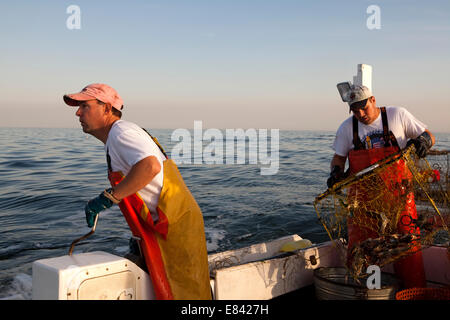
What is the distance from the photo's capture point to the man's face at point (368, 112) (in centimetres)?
394

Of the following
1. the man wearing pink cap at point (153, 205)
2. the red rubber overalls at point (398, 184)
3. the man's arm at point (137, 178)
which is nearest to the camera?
the man's arm at point (137, 178)

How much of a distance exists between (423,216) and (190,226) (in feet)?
7.82

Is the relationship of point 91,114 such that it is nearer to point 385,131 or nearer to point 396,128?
point 385,131

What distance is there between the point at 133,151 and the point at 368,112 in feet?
7.93

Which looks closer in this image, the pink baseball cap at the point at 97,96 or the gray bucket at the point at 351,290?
the pink baseball cap at the point at 97,96

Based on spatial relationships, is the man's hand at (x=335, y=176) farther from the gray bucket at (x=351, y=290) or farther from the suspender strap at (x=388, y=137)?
the gray bucket at (x=351, y=290)

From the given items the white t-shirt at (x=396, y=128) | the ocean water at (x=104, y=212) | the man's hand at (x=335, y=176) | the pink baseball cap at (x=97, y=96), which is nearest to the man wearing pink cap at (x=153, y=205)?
the pink baseball cap at (x=97, y=96)

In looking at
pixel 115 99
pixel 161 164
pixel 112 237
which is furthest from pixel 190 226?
pixel 112 237

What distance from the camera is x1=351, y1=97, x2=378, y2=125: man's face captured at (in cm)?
394

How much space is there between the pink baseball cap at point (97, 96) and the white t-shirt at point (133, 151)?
0.58ft

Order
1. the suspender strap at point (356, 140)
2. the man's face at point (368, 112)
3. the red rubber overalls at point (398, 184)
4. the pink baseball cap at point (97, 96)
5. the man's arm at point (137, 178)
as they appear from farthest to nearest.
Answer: the suspender strap at point (356, 140)
the man's face at point (368, 112)
the red rubber overalls at point (398, 184)
the pink baseball cap at point (97, 96)
the man's arm at point (137, 178)
